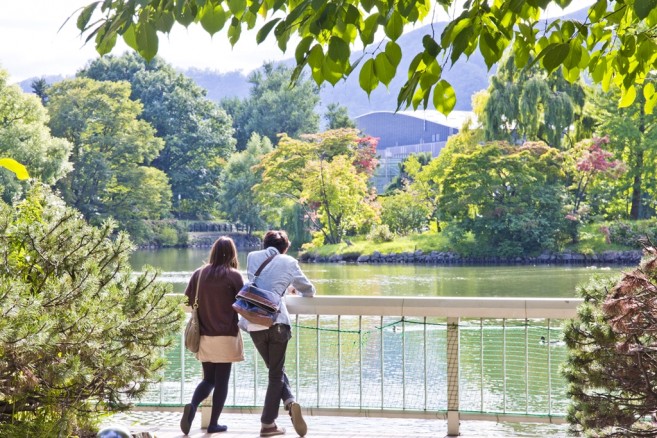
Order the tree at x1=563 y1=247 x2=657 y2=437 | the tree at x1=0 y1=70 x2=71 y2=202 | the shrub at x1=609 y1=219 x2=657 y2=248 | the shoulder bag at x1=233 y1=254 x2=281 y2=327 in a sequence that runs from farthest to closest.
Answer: the tree at x1=0 y1=70 x2=71 y2=202 < the shrub at x1=609 y1=219 x2=657 y2=248 < the shoulder bag at x1=233 y1=254 x2=281 y2=327 < the tree at x1=563 y1=247 x2=657 y2=437

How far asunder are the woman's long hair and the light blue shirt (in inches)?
4.3

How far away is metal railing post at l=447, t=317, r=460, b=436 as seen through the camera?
5113 mm

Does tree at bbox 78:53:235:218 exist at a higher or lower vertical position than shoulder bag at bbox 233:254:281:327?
higher

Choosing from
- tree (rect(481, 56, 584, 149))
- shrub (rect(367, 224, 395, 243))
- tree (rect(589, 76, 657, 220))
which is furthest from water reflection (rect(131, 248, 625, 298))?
tree (rect(481, 56, 584, 149))

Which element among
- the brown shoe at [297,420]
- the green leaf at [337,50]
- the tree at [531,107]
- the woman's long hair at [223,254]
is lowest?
the brown shoe at [297,420]

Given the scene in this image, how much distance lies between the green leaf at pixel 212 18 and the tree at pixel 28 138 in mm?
33160

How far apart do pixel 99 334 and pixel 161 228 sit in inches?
1799

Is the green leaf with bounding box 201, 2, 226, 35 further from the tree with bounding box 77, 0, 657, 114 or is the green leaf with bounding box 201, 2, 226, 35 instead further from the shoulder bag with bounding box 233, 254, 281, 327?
the shoulder bag with bounding box 233, 254, 281, 327

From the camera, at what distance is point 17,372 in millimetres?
3301

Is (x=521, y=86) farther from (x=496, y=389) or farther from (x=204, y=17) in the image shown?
(x=204, y=17)

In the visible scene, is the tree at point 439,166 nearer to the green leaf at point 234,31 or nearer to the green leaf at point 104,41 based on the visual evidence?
the green leaf at point 234,31

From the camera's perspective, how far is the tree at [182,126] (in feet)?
182

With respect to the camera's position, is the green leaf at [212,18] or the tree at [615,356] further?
→ the tree at [615,356]

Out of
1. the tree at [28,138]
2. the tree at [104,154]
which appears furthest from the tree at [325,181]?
the tree at [28,138]
